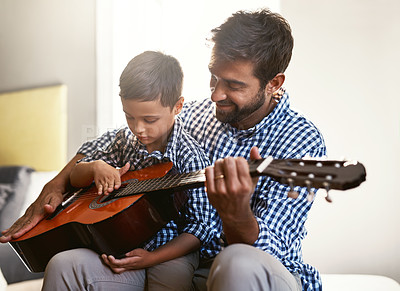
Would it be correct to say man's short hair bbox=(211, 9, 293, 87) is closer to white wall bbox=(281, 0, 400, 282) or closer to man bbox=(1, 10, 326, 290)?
man bbox=(1, 10, 326, 290)

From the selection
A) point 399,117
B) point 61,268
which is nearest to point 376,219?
point 399,117

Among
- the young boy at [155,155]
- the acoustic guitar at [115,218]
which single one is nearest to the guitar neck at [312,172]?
the acoustic guitar at [115,218]

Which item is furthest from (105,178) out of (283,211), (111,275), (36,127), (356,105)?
(36,127)

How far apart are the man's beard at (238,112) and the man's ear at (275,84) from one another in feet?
0.19

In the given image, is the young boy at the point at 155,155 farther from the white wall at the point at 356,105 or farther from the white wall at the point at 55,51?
the white wall at the point at 55,51

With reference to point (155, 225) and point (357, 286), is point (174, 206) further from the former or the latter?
point (357, 286)

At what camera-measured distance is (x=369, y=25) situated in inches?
85.7

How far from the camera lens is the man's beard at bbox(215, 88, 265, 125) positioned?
1363 mm

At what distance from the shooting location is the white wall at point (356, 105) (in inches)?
85.4

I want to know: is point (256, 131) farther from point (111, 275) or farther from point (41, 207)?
point (41, 207)

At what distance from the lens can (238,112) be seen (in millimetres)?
1360

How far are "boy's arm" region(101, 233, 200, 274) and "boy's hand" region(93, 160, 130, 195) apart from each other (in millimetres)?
187

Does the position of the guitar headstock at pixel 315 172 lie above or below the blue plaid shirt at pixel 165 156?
above

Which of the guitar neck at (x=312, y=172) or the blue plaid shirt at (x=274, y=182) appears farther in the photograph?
the blue plaid shirt at (x=274, y=182)
